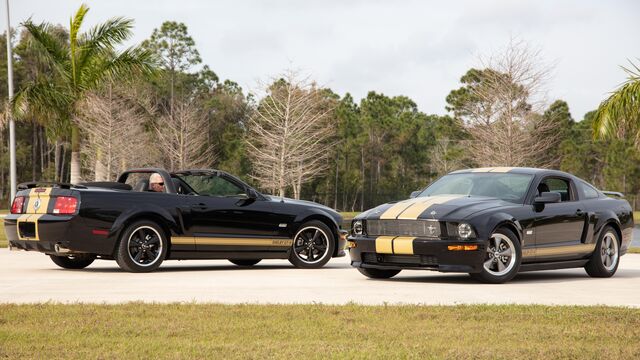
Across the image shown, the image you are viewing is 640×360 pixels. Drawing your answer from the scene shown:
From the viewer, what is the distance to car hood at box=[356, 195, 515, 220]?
12.9m

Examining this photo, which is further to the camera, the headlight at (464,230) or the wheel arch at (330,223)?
the wheel arch at (330,223)

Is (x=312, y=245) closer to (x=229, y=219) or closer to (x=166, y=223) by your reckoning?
(x=229, y=219)

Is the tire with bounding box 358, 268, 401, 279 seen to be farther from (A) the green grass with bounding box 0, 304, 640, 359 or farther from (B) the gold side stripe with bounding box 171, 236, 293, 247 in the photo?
(A) the green grass with bounding box 0, 304, 640, 359

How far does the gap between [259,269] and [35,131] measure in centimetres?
7882

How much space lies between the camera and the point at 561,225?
14.0 meters

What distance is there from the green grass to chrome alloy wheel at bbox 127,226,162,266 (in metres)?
5.08

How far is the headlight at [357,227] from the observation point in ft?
44.9

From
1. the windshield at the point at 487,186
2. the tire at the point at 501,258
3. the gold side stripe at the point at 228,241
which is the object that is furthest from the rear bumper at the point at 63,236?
the tire at the point at 501,258

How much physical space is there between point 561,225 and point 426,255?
2298mm

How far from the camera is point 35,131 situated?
9106 cm

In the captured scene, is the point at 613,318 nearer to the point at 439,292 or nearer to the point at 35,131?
the point at 439,292

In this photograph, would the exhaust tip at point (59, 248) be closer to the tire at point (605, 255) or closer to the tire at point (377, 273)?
the tire at point (377, 273)

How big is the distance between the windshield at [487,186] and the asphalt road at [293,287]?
116 centimetres

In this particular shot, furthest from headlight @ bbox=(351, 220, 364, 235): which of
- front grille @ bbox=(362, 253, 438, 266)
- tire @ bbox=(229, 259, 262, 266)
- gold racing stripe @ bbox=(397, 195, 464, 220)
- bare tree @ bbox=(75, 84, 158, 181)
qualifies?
bare tree @ bbox=(75, 84, 158, 181)
